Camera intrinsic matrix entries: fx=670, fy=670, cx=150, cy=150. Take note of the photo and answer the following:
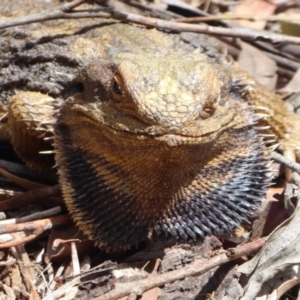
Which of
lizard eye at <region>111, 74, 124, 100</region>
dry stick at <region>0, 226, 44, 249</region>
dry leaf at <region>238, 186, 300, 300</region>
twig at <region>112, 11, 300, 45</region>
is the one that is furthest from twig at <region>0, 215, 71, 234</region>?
twig at <region>112, 11, 300, 45</region>

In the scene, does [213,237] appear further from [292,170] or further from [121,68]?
[121,68]

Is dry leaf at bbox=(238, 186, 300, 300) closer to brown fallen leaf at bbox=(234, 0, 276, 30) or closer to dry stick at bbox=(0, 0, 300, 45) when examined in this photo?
dry stick at bbox=(0, 0, 300, 45)

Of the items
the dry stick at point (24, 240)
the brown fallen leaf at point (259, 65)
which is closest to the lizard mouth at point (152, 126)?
the dry stick at point (24, 240)

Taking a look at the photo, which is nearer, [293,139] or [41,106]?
[41,106]

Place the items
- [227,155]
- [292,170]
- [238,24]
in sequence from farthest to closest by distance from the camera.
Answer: [238,24] < [292,170] < [227,155]

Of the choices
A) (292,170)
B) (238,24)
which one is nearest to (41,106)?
(292,170)

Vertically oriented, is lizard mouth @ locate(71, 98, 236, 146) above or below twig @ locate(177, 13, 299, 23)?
below

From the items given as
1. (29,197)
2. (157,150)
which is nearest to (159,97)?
(157,150)

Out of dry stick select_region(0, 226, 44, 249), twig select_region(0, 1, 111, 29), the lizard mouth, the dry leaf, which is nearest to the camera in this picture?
the lizard mouth
